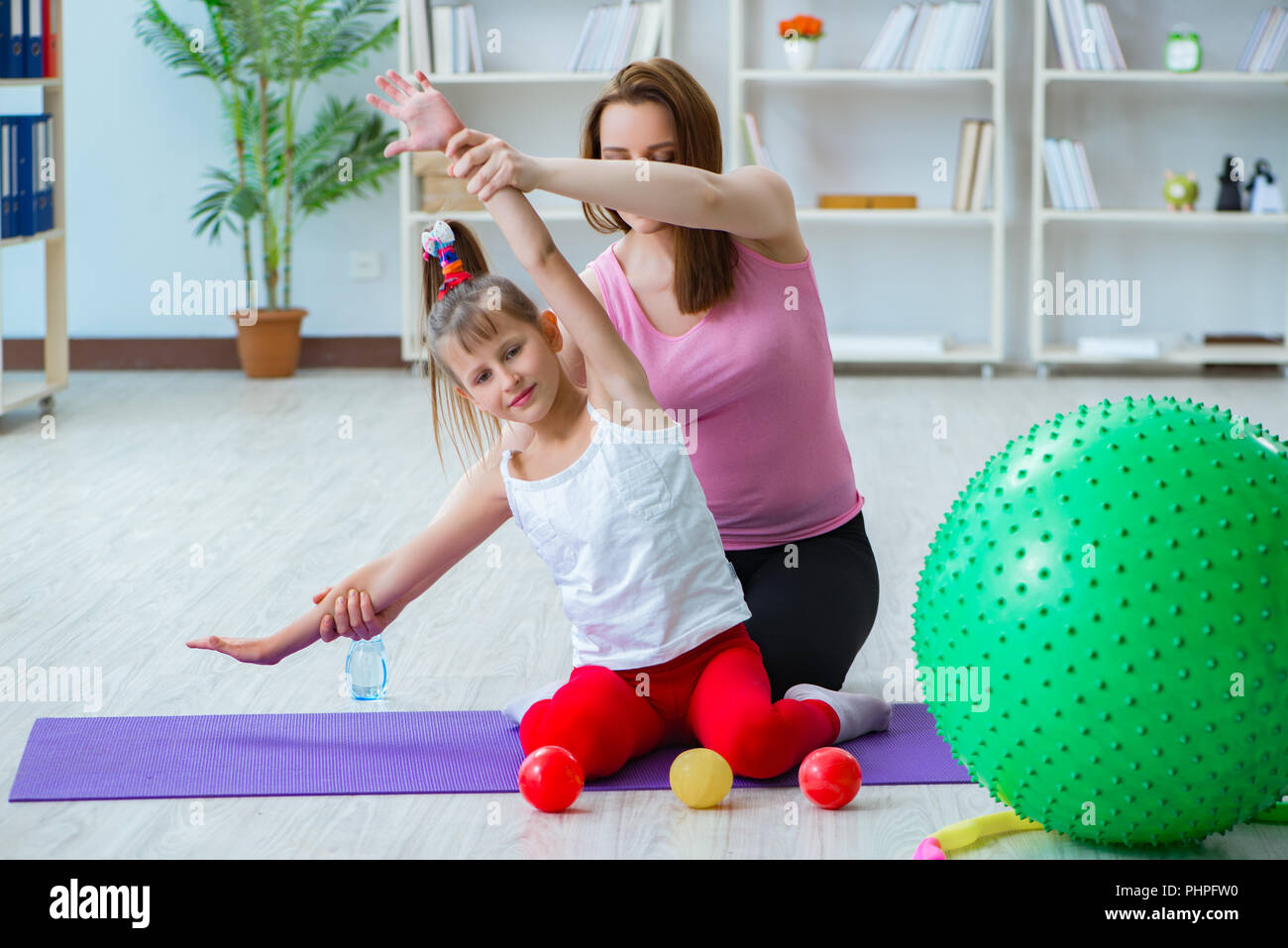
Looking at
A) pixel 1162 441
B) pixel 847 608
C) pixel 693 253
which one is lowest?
pixel 847 608

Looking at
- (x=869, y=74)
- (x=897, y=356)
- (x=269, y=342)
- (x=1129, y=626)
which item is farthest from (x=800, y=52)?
(x=1129, y=626)

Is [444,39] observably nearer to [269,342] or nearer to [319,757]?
[269,342]

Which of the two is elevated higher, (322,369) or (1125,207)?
(1125,207)

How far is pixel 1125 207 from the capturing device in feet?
18.4

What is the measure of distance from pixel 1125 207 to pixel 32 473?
3.89 m

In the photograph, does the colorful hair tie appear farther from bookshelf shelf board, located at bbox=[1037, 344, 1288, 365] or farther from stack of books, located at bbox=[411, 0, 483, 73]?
bookshelf shelf board, located at bbox=[1037, 344, 1288, 365]

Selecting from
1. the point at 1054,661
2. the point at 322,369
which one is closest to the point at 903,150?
the point at 322,369

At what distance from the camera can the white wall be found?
554 cm

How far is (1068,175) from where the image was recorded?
5348 millimetres

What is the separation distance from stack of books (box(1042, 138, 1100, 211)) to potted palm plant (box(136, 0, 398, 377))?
7.76ft

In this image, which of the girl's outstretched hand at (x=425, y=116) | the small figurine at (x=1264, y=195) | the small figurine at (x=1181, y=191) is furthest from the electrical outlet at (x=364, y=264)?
the girl's outstretched hand at (x=425, y=116)

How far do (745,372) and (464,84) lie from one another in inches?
157
